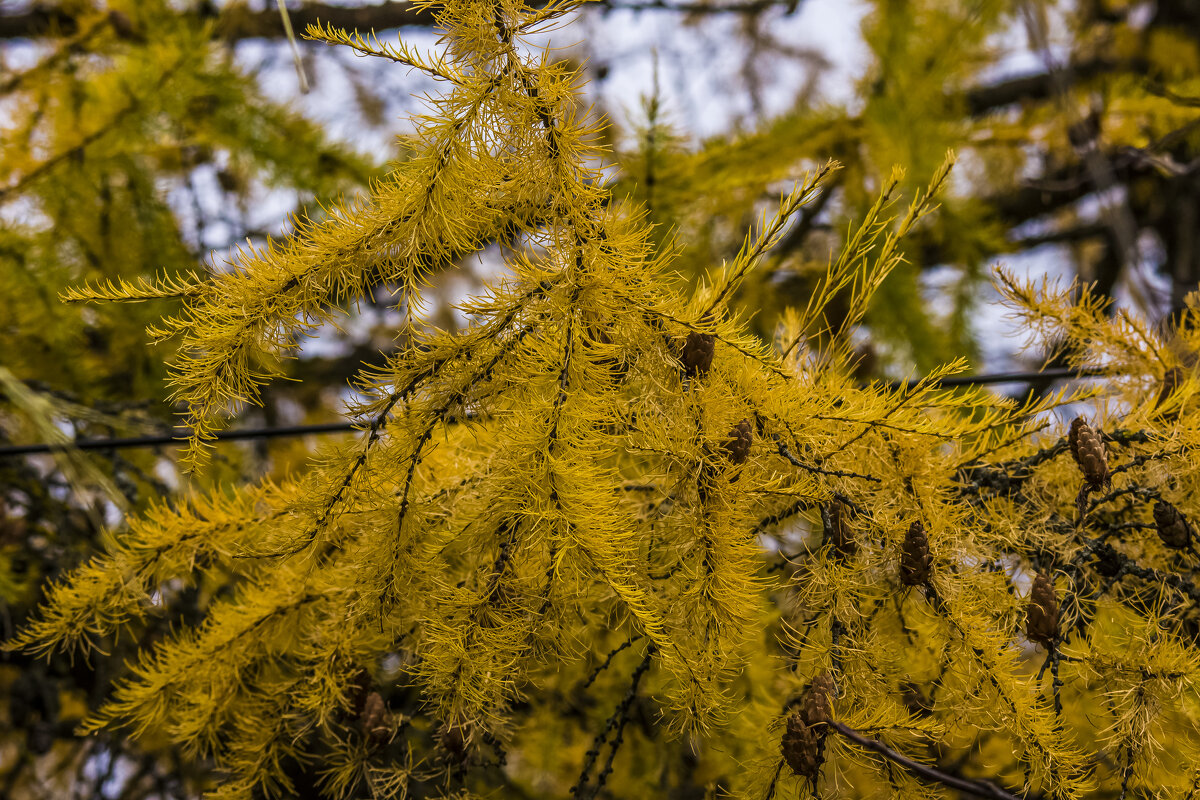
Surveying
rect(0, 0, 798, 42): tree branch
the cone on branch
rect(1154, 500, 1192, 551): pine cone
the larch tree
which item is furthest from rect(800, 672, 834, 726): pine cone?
rect(0, 0, 798, 42): tree branch

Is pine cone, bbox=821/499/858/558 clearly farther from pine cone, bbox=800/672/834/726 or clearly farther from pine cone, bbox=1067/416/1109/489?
pine cone, bbox=1067/416/1109/489

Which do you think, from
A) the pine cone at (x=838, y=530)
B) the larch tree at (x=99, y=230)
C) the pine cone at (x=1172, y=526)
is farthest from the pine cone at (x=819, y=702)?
the larch tree at (x=99, y=230)

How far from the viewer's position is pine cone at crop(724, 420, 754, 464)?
0.73 m

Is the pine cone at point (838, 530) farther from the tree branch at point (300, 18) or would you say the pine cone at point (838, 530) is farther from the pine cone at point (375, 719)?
the tree branch at point (300, 18)

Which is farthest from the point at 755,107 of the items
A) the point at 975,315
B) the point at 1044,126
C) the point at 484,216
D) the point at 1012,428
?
the point at 484,216

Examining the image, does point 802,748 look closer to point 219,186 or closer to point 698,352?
point 698,352

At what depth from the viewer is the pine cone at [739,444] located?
2.40ft

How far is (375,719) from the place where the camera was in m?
0.87

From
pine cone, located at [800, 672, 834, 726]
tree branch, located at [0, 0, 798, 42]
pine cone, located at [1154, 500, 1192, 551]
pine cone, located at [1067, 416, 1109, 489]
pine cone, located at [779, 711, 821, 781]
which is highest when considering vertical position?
tree branch, located at [0, 0, 798, 42]

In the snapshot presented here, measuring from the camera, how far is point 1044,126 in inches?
107

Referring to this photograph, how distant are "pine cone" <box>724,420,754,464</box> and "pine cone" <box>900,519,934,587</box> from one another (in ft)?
0.60

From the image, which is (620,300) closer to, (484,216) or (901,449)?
(484,216)

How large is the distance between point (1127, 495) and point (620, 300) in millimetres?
657

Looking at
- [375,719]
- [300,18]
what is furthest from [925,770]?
[300,18]
